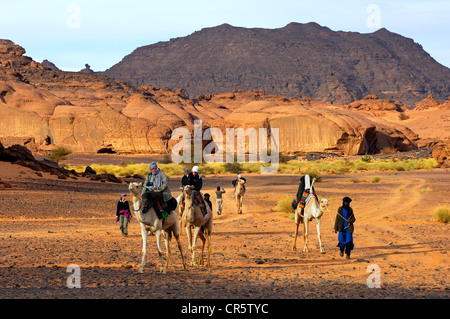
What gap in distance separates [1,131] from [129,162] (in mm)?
20624

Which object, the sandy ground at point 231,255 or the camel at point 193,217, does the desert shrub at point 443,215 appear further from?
the camel at point 193,217

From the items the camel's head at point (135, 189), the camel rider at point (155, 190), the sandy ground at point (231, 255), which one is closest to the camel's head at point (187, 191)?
the camel rider at point (155, 190)

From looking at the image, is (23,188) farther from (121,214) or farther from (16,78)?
(16,78)

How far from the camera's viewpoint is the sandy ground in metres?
9.17

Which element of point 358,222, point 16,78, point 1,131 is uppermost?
point 16,78

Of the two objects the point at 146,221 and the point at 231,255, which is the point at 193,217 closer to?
the point at 146,221

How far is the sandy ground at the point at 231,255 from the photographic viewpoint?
9172mm

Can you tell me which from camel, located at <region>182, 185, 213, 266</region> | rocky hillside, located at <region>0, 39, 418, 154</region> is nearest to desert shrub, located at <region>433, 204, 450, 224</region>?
camel, located at <region>182, 185, 213, 266</region>

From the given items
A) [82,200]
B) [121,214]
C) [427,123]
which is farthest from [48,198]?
[427,123]

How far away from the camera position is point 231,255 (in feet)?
44.9

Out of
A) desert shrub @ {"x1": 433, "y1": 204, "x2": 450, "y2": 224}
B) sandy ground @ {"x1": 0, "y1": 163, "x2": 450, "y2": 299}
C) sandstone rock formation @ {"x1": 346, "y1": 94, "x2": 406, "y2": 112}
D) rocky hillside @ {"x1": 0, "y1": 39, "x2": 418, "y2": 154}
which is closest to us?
sandy ground @ {"x1": 0, "y1": 163, "x2": 450, "y2": 299}

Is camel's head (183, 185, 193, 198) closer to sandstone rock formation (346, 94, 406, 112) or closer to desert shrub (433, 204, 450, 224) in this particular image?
desert shrub (433, 204, 450, 224)

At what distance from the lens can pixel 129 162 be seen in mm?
67750

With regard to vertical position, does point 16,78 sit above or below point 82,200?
above
